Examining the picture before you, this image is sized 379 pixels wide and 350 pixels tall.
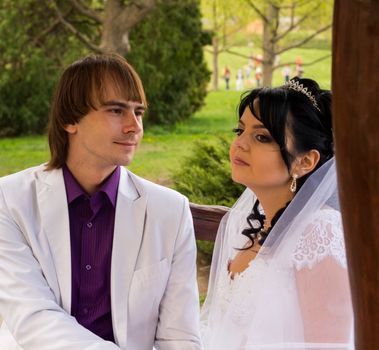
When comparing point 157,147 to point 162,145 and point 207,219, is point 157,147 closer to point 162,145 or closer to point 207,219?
point 162,145

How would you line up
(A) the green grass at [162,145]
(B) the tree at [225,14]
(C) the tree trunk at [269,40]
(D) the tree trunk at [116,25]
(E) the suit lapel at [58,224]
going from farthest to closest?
(B) the tree at [225,14] < (C) the tree trunk at [269,40] < (A) the green grass at [162,145] < (D) the tree trunk at [116,25] < (E) the suit lapel at [58,224]

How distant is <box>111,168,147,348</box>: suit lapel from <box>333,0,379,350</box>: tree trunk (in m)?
1.14

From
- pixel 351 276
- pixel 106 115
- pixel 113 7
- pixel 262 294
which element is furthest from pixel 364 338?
pixel 113 7

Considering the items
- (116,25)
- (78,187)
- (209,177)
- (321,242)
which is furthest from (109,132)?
(116,25)

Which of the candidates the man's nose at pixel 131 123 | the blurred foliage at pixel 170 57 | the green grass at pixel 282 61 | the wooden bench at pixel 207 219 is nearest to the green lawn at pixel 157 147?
the blurred foliage at pixel 170 57

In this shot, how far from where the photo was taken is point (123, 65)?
217 centimetres

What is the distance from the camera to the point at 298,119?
222 centimetres

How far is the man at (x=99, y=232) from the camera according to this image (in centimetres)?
213

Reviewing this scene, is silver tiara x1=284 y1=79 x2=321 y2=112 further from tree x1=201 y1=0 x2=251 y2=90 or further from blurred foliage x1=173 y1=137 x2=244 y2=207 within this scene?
tree x1=201 y1=0 x2=251 y2=90

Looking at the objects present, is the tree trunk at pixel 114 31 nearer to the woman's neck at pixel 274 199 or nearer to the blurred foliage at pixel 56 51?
the blurred foliage at pixel 56 51

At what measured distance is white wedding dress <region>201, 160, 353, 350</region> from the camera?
204 cm

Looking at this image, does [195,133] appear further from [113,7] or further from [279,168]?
[279,168]

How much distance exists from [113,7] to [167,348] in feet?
19.9

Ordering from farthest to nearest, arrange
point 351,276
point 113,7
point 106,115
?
point 113,7
point 106,115
point 351,276
